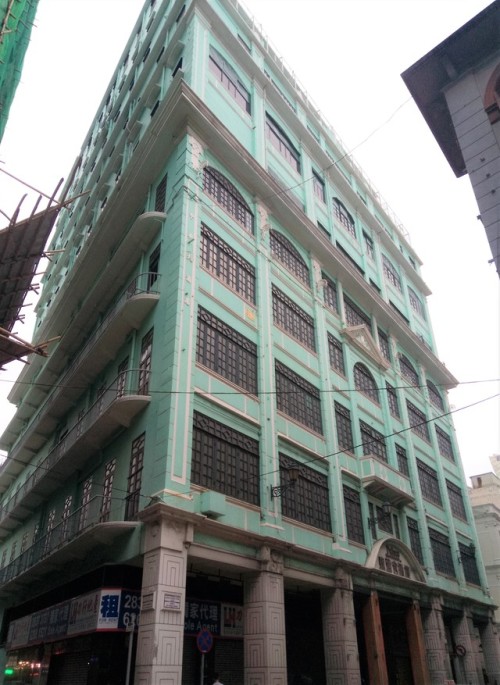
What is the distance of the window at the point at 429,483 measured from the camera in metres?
28.0

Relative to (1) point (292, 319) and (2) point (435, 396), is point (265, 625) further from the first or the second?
(2) point (435, 396)

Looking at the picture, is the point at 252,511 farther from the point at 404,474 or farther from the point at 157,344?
the point at 404,474

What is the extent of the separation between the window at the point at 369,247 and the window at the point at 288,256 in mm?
9041

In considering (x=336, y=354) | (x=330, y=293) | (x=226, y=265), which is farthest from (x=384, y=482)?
(x=226, y=265)

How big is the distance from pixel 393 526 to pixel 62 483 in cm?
1428

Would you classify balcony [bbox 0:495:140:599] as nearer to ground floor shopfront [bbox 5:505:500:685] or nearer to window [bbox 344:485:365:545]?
ground floor shopfront [bbox 5:505:500:685]

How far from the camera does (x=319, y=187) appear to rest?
29266 mm

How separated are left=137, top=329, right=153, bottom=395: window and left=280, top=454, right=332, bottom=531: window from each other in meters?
5.17

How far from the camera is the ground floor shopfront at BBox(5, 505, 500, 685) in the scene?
1276cm

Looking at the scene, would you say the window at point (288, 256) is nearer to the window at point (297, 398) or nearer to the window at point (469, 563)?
the window at point (297, 398)

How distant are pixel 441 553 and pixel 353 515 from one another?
8.95 meters

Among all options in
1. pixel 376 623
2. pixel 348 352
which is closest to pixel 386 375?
pixel 348 352

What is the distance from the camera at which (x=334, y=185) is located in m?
30.9

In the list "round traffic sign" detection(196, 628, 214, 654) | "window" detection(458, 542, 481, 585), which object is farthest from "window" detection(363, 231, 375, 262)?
"round traffic sign" detection(196, 628, 214, 654)
